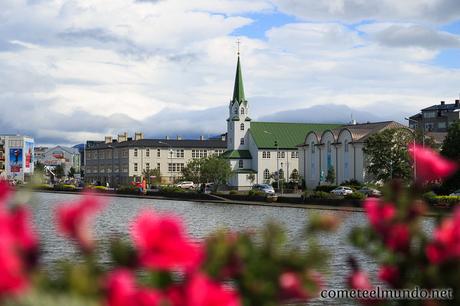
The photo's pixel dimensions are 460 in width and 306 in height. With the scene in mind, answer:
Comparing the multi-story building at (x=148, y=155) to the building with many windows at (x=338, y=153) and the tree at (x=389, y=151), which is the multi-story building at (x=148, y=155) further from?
the tree at (x=389, y=151)

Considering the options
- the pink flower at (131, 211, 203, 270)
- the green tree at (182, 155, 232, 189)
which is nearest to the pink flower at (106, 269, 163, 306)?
the pink flower at (131, 211, 203, 270)

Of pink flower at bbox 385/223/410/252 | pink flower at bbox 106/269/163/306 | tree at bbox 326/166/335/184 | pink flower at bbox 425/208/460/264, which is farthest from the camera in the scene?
tree at bbox 326/166/335/184

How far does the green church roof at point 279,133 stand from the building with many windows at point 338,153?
15.4m

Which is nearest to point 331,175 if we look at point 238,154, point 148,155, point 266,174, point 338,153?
point 338,153

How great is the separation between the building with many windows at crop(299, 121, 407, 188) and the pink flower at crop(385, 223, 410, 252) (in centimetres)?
9127

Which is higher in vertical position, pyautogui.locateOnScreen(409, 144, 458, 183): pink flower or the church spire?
the church spire

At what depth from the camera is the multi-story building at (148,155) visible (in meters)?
159

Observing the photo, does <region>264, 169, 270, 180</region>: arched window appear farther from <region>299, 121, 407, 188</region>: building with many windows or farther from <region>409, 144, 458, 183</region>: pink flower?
<region>409, 144, 458, 183</region>: pink flower

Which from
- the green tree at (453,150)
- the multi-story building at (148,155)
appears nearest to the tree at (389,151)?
the green tree at (453,150)

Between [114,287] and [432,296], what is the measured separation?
2.40 meters

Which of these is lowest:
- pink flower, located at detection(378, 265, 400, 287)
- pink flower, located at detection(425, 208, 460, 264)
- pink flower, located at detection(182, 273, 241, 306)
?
pink flower, located at detection(378, 265, 400, 287)

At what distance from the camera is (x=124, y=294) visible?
114 inches

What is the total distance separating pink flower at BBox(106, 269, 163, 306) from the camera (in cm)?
290

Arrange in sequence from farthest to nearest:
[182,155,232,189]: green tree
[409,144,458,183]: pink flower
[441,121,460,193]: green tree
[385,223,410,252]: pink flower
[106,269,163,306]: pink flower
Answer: [182,155,232,189]: green tree → [441,121,460,193]: green tree → [385,223,410,252]: pink flower → [409,144,458,183]: pink flower → [106,269,163,306]: pink flower
